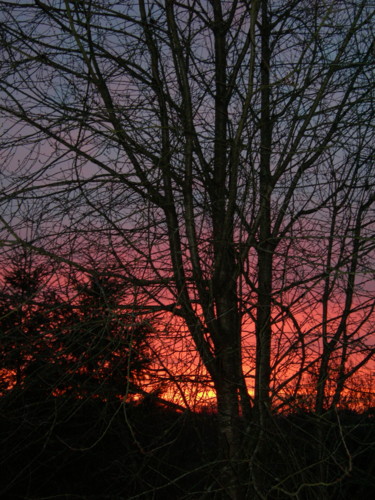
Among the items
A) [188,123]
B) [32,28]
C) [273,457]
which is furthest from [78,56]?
[273,457]

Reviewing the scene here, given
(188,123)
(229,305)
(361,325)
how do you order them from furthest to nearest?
(361,325) → (229,305) → (188,123)

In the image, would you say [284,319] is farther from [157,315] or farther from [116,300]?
[116,300]

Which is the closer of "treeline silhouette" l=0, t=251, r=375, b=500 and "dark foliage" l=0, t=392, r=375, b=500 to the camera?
"treeline silhouette" l=0, t=251, r=375, b=500

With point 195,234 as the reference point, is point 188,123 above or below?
above

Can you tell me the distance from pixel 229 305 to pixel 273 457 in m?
1.23

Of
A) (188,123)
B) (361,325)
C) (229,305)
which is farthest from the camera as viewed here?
(361,325)

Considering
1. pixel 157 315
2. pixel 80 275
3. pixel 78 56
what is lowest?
pixel 157 315

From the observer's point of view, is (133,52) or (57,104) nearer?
(57,104)

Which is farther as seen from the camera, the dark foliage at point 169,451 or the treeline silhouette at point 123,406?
the dark foliage at point 169,451

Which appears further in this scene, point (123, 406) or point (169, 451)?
point (169, 451)

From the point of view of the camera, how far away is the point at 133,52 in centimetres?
430

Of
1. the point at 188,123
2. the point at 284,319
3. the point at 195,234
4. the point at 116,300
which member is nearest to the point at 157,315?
the point at 116,300

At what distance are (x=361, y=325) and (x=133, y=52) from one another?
293 centimetres

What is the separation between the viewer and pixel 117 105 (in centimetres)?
408
